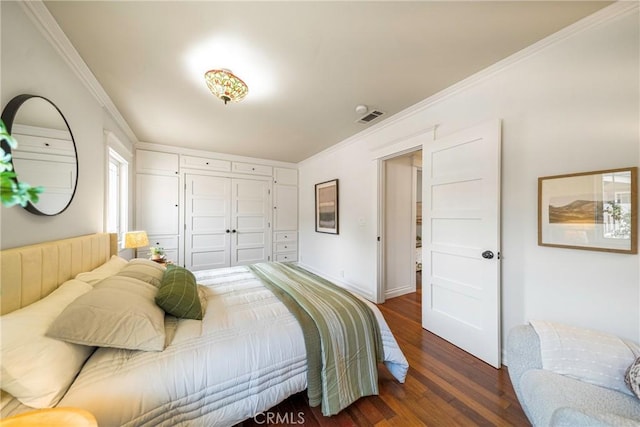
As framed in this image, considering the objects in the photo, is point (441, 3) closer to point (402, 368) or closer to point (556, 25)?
point (556, 25)

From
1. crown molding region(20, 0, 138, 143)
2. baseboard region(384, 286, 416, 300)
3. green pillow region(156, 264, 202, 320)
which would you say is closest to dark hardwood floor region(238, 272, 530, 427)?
green pillow region(156, 264, 202, 320)

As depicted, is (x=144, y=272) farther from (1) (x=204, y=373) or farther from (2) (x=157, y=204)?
(2) (x=157, y=204)

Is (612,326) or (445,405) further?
(445,405)

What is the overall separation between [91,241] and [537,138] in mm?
3505

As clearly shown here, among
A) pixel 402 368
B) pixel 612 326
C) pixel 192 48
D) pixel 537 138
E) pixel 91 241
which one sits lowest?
pixel 402 368

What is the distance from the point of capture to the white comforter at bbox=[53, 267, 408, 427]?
0.89 meters

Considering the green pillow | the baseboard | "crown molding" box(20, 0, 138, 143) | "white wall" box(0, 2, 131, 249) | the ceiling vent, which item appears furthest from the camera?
the baseboard

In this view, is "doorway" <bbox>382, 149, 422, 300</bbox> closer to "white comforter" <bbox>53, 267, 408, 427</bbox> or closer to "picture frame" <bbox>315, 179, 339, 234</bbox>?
"picture frame" <bbox>315, 179, 339, 234</bbox>

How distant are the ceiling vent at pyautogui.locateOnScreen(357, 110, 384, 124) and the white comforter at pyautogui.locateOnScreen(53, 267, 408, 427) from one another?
2.32m

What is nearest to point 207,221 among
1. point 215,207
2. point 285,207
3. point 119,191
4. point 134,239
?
point 215,207

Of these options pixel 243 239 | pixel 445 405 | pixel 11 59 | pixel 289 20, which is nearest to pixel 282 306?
pixel 445 405

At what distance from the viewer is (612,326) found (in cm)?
131

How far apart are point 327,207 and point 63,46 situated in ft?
11.0

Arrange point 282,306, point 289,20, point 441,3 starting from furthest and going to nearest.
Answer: point 282,306 → point 289,20 → point 441,3
